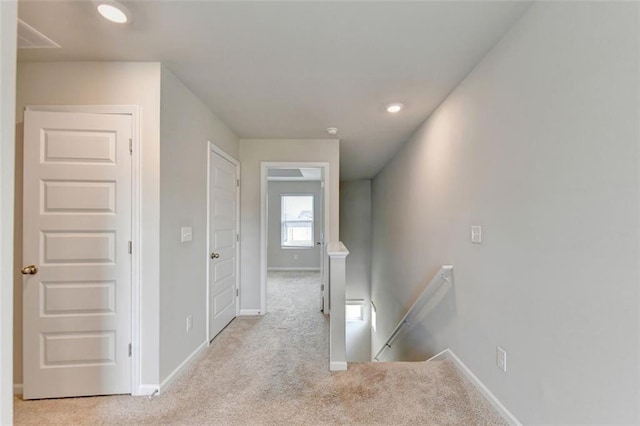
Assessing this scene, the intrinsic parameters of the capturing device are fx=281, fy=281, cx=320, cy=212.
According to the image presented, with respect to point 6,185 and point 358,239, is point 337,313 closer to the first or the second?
point 6,185

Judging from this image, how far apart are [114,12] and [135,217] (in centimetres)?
121

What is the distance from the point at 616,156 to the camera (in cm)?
104

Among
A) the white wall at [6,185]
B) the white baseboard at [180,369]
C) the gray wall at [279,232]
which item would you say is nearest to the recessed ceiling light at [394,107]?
the white wall at [6,185]

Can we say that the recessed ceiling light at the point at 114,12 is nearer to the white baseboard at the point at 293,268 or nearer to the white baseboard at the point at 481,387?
the white baseboard at the point at 481,387

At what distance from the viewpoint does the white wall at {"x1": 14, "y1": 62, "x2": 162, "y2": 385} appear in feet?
6.47

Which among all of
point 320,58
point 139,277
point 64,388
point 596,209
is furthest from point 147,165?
point 596,209

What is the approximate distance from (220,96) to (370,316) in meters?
6.38

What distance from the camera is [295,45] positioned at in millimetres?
1753

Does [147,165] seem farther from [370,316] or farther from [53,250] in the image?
[370,316]

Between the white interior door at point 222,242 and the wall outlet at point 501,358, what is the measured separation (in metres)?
2.45

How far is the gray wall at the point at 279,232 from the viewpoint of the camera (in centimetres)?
739

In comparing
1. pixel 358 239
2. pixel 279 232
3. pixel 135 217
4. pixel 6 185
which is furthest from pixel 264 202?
pixel 358 239

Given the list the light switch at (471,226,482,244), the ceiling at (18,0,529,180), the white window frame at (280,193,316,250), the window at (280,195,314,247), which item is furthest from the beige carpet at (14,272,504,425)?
the window at (280,195,314,247)

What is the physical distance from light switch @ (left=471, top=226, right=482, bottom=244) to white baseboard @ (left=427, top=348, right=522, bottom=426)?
94 centimetres
